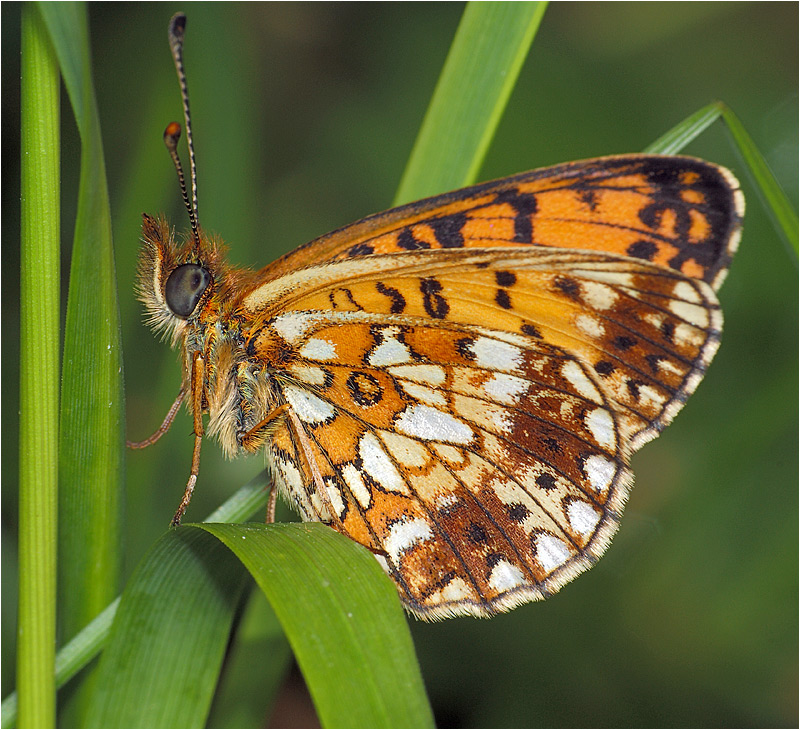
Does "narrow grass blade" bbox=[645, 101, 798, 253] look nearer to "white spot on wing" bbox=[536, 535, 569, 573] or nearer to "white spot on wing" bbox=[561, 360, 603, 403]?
"white spot on wing" bbox=[561, 360, 603, 403]

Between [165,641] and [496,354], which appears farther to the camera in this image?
[496,354]

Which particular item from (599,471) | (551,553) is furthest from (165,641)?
(599,471)

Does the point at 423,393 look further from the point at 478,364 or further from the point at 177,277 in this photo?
the point at 177,277

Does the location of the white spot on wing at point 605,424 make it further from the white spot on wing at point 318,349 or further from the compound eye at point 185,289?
the compound eye at point 185,289

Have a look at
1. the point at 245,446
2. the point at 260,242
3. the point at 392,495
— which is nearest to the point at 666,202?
the point at 392,495

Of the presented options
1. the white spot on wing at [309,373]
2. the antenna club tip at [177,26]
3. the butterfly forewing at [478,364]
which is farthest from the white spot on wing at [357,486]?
the antenna club tip at [177,26]

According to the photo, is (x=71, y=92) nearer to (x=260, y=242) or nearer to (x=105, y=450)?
(x=105, y=450)
